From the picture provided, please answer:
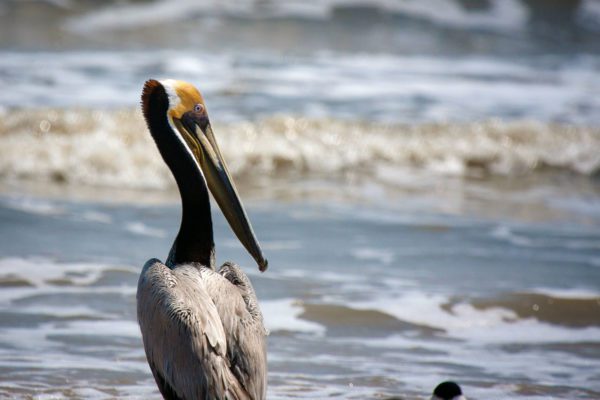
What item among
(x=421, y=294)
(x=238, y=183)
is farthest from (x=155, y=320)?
(x=238, y=183)

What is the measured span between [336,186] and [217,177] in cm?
629

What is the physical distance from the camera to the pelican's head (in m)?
4.43

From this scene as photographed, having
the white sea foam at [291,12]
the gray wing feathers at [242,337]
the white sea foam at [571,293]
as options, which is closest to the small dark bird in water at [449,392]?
the gray wing feathers at [242,337]

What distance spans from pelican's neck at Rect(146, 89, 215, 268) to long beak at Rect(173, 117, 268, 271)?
0.08m

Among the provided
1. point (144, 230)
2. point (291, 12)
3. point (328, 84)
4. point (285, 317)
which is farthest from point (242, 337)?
point (291, 12)

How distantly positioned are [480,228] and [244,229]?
14.5 ft

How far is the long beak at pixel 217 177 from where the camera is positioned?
4.43 meters

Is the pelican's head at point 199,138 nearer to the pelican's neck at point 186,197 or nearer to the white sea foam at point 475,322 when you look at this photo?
the pelican's neck at point 186,197

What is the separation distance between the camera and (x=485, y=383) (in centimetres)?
508

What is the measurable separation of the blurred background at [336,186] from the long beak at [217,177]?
2.94 feet

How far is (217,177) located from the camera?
448 cm

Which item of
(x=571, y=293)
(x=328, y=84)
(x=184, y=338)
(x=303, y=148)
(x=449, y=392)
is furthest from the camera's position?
(x=328, y=84)

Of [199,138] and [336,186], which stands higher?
[336,186]

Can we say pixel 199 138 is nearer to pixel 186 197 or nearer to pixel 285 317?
pixel 186 197
